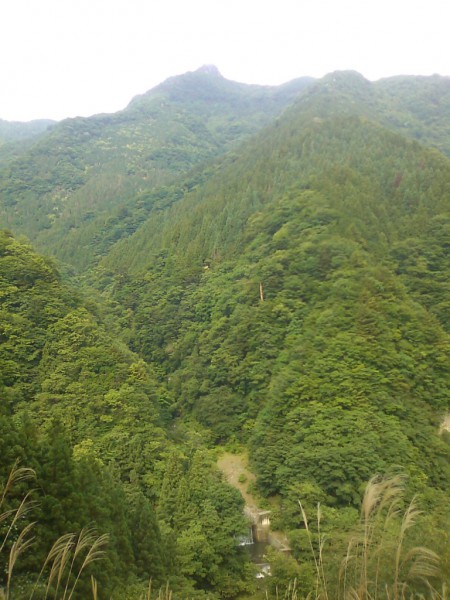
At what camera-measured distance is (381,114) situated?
10644cm

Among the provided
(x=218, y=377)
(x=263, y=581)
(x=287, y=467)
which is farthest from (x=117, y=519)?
(x=218, y=377)

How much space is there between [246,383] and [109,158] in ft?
304

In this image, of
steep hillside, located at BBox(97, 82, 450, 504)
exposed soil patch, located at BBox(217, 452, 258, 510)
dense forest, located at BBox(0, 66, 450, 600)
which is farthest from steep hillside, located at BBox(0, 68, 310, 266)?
exposed soil patch, located at BBox(217, 452, 258, 510)

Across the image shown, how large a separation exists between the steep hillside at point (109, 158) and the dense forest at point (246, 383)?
36.0 feet

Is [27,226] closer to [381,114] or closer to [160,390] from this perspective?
[160,390]

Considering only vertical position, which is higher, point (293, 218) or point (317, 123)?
point (317, 123)

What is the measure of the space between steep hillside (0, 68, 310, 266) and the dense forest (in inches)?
432

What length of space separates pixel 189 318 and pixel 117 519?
31.8 metres

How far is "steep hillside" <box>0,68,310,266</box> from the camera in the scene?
81.9 meters

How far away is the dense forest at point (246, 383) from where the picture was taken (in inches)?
430

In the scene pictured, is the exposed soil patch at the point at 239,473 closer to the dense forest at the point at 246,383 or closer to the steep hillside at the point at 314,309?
the dense forest at the point at 246,383

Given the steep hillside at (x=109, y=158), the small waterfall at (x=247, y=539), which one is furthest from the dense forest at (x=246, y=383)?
the steep hillside at (x=109, y=158)

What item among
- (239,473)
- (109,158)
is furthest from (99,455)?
(109,158)

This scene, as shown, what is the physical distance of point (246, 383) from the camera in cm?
3750
